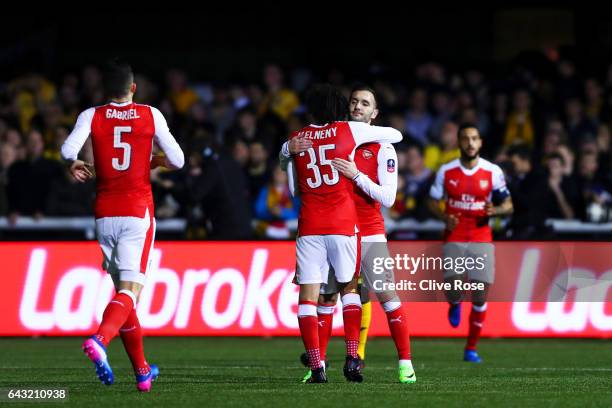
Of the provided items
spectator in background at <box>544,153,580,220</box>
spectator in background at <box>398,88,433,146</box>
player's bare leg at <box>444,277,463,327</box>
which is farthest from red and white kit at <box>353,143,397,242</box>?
spectator in background at <box>398,88,433,146</box>

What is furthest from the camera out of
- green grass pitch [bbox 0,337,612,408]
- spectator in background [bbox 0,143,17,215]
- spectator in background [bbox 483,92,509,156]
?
spectator in background [bbox 483,92,509,156]

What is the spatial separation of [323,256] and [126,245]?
1476 millimetres

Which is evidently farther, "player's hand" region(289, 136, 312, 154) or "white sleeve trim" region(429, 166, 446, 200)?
"white sleeve trim" region(429, 166, 446, 200)

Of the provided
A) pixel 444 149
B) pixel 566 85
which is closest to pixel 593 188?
pixel 444 149

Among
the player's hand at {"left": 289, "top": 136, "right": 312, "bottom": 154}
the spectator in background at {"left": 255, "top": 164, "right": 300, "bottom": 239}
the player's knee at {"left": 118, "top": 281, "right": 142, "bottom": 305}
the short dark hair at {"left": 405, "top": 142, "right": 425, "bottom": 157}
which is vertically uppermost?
the player's hand at {"left": 289, "top": 136, "right": 312, "bottom": 154}

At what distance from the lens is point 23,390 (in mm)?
10617

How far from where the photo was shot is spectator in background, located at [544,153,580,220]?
1809cm

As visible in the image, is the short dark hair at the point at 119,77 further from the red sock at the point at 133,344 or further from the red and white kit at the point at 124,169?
the red sock at the point at 133,344

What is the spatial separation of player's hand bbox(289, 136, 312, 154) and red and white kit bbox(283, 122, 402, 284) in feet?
0.10

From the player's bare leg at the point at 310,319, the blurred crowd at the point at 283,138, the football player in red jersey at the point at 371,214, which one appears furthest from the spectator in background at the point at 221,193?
the player's bare leg at the point at 310,319

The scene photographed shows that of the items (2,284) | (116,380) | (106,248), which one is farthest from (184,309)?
(106,248)

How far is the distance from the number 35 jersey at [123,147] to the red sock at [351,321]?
6.00ft

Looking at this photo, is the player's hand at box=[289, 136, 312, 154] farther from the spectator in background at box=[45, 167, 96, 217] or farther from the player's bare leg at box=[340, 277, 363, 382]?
the spectator in background at box=[45, 167, 96, 217]

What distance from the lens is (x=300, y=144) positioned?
1073 cm
